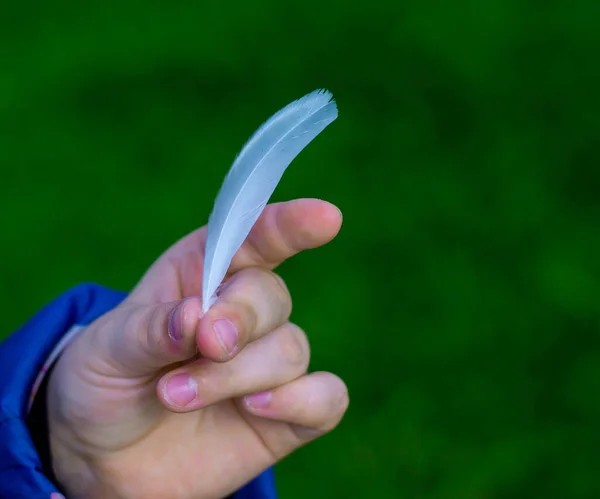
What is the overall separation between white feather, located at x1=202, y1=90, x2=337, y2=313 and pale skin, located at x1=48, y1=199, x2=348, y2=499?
0.07 metres

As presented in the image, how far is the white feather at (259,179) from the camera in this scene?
109 centimetres

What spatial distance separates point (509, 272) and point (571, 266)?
0.77 feet

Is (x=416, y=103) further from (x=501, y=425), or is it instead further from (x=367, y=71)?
(x=501, y=425)

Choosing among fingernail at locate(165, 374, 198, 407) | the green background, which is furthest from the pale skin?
the green background

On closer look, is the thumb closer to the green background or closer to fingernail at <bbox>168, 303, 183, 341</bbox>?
fingernail at <bbox>168, 303, 183, 341</bbox>

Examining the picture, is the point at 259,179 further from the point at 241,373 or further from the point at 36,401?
the point at 36,401

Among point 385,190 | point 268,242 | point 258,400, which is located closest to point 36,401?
point 258,400

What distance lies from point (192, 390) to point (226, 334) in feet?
0.58

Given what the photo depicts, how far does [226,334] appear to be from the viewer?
0.99 metres

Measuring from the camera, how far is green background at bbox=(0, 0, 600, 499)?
232 centimetres

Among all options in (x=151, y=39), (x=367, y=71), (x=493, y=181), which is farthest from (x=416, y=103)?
(x=151, y=39)

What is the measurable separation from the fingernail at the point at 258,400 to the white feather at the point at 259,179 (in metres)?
0.23

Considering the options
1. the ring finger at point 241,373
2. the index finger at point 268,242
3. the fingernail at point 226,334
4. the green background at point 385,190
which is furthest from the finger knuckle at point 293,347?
the green background at point 385,190

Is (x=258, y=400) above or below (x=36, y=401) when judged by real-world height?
below
